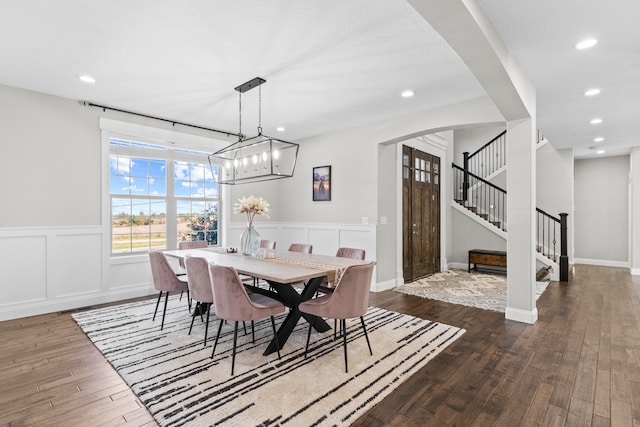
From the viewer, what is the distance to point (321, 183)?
19.3 feet

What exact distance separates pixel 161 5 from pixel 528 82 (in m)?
3.54

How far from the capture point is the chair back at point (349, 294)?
8.20 ft

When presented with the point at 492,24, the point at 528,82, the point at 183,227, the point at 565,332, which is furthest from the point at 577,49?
the point at 183,227

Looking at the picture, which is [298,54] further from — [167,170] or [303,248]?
[167,170]

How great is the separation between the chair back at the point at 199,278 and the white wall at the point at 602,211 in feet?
29.5

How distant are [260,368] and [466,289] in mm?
3828

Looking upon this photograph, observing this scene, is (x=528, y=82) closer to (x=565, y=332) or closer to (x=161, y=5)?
(x=565, y=332)

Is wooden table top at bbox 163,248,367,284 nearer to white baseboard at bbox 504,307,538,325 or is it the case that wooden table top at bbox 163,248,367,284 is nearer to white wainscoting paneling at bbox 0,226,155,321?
white wainscoting paneling at bbox 0,226,155,321

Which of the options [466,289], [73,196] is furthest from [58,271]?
[466,289]

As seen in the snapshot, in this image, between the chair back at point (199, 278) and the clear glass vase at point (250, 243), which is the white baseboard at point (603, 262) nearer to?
the clear glass vase at point (250, 243)

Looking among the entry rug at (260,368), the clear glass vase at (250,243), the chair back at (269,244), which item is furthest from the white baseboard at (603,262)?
the clear glass vase at (250,243)

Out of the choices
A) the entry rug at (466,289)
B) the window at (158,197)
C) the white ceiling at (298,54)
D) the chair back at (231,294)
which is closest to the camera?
the white ceiling at (298,54)

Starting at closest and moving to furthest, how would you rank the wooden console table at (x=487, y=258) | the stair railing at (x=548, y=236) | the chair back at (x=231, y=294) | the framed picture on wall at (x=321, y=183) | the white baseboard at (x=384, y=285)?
the chair back at (x=231, y=294) → the white baseboard at (x=384, y=285) → the framed picture on wall at (x=321, y=183) → the wooden console table at (x=487, y=258) → the stair railing at (x=548, y=236)

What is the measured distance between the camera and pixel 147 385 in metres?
2.30
